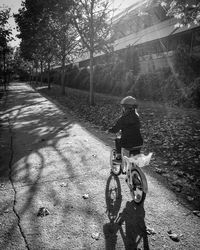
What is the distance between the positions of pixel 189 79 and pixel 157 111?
382 centimetres

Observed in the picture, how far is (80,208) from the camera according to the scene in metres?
3.71

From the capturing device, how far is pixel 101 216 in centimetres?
350

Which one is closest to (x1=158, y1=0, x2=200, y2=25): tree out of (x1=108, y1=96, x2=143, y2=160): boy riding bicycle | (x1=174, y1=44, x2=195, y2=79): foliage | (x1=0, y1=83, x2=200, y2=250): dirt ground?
(x1=108, y1=96, x2=143, y2=160): boy riding bicycle

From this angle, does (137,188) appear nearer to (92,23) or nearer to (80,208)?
(80,208)

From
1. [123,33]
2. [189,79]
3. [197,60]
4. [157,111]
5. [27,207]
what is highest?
[123,33]

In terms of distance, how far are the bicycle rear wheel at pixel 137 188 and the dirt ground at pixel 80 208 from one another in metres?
0.13

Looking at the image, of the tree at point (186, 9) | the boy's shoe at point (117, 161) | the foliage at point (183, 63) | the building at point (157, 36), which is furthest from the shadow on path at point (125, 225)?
the building at point (157, 36)

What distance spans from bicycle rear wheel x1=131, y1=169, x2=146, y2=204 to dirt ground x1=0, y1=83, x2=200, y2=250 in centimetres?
13

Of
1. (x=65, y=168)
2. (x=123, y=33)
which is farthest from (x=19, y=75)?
(x=65, y=168)

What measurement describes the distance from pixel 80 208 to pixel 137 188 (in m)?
1.08

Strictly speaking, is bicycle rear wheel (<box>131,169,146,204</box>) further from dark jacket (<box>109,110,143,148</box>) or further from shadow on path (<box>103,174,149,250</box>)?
dark jacket (<box>109,110,143,148</box>)

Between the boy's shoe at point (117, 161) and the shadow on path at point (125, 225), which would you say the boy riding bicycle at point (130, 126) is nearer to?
the boy's shoe at point (117, 161)

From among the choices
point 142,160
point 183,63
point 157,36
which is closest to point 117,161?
point 142,160

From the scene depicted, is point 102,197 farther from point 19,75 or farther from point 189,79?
point 19,75
